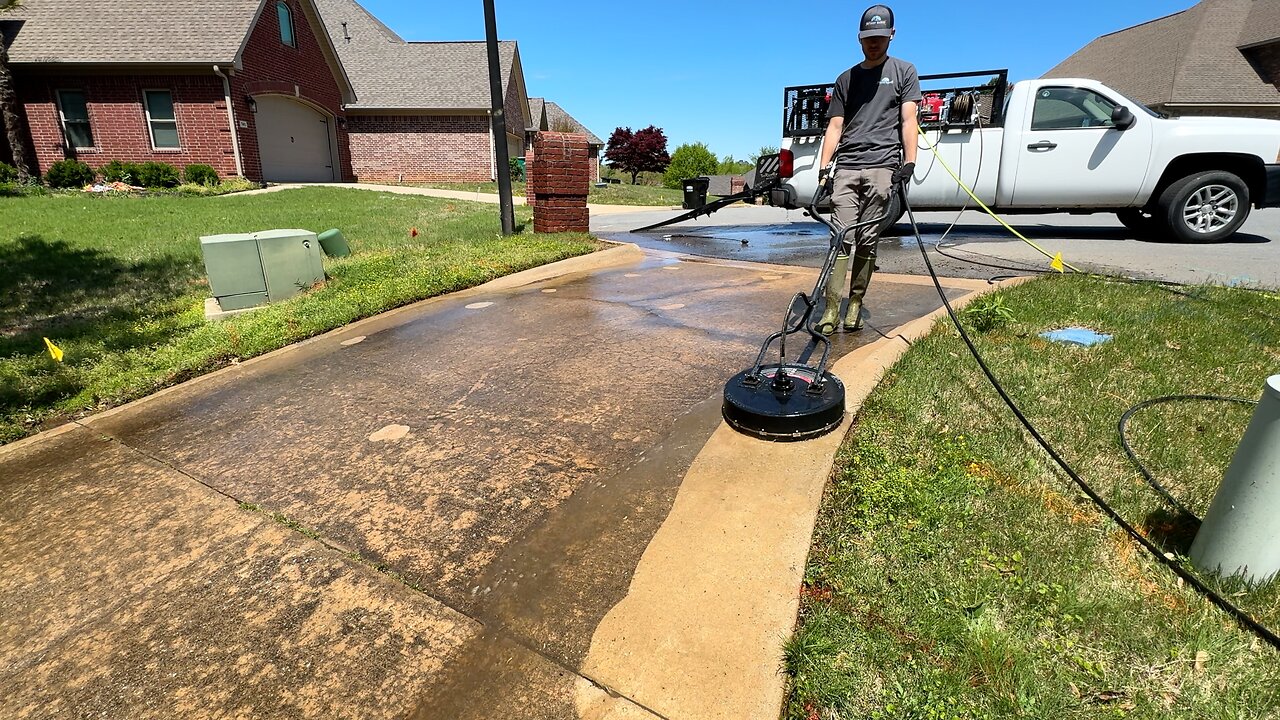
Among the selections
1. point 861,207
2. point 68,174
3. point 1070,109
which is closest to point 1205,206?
point 1070,109

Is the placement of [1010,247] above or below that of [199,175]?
below

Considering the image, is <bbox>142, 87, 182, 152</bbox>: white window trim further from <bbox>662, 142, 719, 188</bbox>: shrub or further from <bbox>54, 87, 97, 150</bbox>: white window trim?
<bbox>662, 142, 719, 188</bbox>: shrub

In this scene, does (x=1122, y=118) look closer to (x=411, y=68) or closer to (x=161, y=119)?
(x=161, y=119)

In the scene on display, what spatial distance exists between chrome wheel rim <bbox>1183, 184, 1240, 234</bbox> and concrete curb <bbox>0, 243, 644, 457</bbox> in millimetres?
6484

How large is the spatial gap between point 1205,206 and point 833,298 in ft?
20.9

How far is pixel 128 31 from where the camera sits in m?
19.0

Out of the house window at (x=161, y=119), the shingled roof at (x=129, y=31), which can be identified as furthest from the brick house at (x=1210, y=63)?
the house window at (x=161, y=119)

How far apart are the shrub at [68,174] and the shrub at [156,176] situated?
1.84 metres

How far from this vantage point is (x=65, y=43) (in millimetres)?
18328

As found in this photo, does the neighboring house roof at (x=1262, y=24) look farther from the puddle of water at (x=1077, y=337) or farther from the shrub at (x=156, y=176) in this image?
the shrub at (x=156, y=176)

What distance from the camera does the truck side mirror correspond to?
7238 mm

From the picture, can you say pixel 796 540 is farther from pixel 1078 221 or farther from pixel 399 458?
pixel 1078 221

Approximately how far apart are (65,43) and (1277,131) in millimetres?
26959

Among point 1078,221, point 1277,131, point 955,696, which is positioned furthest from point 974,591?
point 1078,221
